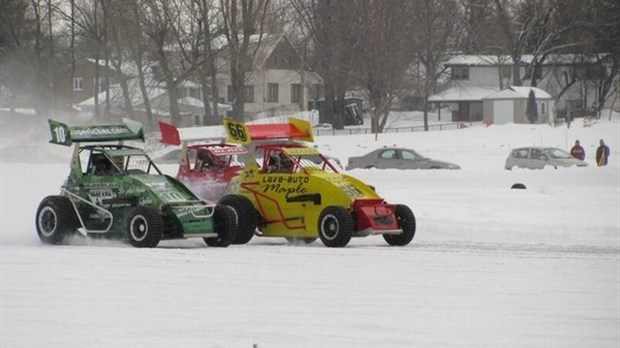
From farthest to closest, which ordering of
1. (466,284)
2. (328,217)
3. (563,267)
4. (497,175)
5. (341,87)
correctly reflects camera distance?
(341,87)
(497,175)
(328,217)
(563,267)
(466,284)

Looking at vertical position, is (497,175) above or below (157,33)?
below

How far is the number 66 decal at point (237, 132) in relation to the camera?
24.0 m

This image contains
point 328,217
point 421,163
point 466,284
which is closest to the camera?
point 466,284

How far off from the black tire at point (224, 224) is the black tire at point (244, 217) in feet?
1.03

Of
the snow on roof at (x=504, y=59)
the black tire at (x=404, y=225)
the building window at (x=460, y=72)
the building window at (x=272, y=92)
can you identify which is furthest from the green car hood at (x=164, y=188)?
the building window at (x=272, y=92)

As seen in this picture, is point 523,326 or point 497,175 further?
point 497,175

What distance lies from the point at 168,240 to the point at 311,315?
871cm

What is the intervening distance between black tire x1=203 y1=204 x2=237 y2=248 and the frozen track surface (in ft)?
1.83

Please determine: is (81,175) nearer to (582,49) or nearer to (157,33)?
(157,33)

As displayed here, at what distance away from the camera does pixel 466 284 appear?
17.2m

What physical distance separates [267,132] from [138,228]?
3.96m

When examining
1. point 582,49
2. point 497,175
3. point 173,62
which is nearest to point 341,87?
point 173,62

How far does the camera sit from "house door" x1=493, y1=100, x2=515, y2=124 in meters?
89.2

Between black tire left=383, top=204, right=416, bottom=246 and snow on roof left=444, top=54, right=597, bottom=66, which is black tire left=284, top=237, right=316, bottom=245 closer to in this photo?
black tire left=383, top=204, right=416, bottom=246
